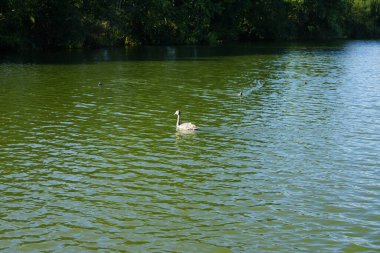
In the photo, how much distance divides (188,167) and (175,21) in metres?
72.0

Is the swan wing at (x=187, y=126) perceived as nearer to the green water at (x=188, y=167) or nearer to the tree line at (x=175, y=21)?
the green water at (x=188, y=167)

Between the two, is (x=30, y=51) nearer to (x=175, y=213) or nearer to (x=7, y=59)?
(x=7, y=59)

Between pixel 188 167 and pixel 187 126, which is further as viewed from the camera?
pixel 187 126

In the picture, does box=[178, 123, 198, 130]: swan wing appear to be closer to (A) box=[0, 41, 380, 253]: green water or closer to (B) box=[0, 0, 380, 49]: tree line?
(A) box=[0, 41, 380, 253]: green water

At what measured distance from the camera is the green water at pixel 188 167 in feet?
47.9

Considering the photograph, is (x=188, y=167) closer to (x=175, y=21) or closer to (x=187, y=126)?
(x=187, y=126)

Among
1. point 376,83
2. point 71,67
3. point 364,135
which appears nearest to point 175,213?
point 364,135

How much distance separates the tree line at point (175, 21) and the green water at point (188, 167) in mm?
31010

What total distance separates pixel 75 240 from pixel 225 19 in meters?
91.9

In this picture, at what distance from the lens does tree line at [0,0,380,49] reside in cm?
7119

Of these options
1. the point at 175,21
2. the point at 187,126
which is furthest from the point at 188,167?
the point at 175,21

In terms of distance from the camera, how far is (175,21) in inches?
3548

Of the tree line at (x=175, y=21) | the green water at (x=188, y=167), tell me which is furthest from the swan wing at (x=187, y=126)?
the tree line at (x=175, y=21)

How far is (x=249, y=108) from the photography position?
33125 mm
